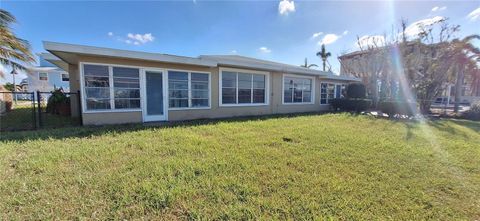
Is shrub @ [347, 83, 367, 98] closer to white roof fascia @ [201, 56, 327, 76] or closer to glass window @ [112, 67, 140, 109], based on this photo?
white roof fascia @ [201, 56, 327, 76]

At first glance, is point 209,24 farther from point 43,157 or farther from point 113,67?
point 43,157

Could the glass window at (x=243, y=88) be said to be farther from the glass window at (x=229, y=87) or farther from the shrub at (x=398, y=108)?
the shrub at (x=398, y=108)

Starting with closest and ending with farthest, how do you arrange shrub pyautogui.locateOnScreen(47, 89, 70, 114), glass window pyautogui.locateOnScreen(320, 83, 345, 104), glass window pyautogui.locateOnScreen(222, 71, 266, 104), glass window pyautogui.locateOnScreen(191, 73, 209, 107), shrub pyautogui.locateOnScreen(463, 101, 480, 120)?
glass window pyautogui.locateOnScreen(191, 73, 209, 107), shrub pyautogui.locateOnScreen(47, 89, 70, 114), glass window pyautogui.locateOnScreen(222, 71, 266, 104), shrub pyautogui.locateOnScreen(463, 101, 480, 120), glass window pyautogui.locateOnScreen(320, 83, 345, 104)

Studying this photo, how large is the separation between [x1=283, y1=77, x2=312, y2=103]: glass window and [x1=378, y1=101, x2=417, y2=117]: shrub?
490cm

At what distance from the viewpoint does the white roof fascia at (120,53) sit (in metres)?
6.40

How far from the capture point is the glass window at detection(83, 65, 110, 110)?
7.59m

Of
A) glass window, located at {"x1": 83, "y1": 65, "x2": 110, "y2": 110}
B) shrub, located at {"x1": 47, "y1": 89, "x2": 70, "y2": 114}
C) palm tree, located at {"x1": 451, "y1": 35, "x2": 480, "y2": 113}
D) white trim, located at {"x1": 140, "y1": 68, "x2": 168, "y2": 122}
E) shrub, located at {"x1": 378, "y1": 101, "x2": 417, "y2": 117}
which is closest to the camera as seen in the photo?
glass window, located at {"x1": 83, "y1": 65, "x2": 110, "y2": 110}

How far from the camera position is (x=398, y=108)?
531 inches

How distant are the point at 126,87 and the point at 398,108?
52.1ft

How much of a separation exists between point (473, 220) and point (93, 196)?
4.92 m

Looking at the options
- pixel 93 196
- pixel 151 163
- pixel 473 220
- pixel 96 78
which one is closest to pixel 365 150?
pixel 473 220

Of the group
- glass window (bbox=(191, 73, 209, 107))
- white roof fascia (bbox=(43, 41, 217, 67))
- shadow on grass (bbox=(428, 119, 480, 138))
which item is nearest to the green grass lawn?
white roof fascia (bbox=(43, 41, 217, 67))

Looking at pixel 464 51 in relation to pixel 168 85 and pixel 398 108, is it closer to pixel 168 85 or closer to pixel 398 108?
pixel 398 108

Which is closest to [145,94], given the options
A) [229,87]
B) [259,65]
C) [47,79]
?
[229,87]
